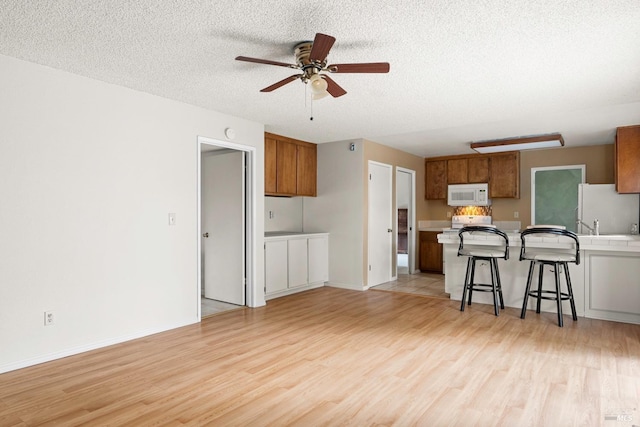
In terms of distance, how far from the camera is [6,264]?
283cm

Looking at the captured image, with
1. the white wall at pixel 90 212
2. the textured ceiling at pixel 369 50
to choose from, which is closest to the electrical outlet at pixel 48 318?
the white wall at pixel 90 212

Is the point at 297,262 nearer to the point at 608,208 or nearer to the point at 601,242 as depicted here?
the point at 601,242

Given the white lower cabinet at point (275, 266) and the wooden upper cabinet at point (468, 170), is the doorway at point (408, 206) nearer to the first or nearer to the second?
the wooden upper cabinet at point (468, 170)

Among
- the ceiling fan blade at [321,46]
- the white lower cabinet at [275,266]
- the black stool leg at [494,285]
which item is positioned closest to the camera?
the ceiling fan blade at [321,46]

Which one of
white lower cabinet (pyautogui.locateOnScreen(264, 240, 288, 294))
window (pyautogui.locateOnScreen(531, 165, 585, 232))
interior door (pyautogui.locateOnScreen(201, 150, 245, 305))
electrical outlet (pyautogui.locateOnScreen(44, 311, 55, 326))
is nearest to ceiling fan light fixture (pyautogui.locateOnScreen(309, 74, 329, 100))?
interior door (pyautogui.locateOnScreen(201, 150, 245, 305))

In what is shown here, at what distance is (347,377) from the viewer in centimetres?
277

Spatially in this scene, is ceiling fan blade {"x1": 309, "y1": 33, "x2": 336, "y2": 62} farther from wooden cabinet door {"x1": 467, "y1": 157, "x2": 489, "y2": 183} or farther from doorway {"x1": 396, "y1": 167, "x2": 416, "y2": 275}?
wooden cabinet door {"x1": 467, "y1": 157, "x2": 489, "y2": 183}

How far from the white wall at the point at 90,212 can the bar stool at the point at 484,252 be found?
3145mm

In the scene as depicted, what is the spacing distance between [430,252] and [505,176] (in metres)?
1.92

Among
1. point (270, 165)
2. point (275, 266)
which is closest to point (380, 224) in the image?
point (275, 266)

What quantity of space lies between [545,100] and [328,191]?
3.25 metres

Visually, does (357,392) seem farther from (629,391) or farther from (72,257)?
(72,257)

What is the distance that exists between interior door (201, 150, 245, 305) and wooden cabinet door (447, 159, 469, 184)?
4464 millimetres

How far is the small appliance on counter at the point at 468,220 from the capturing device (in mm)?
7352
